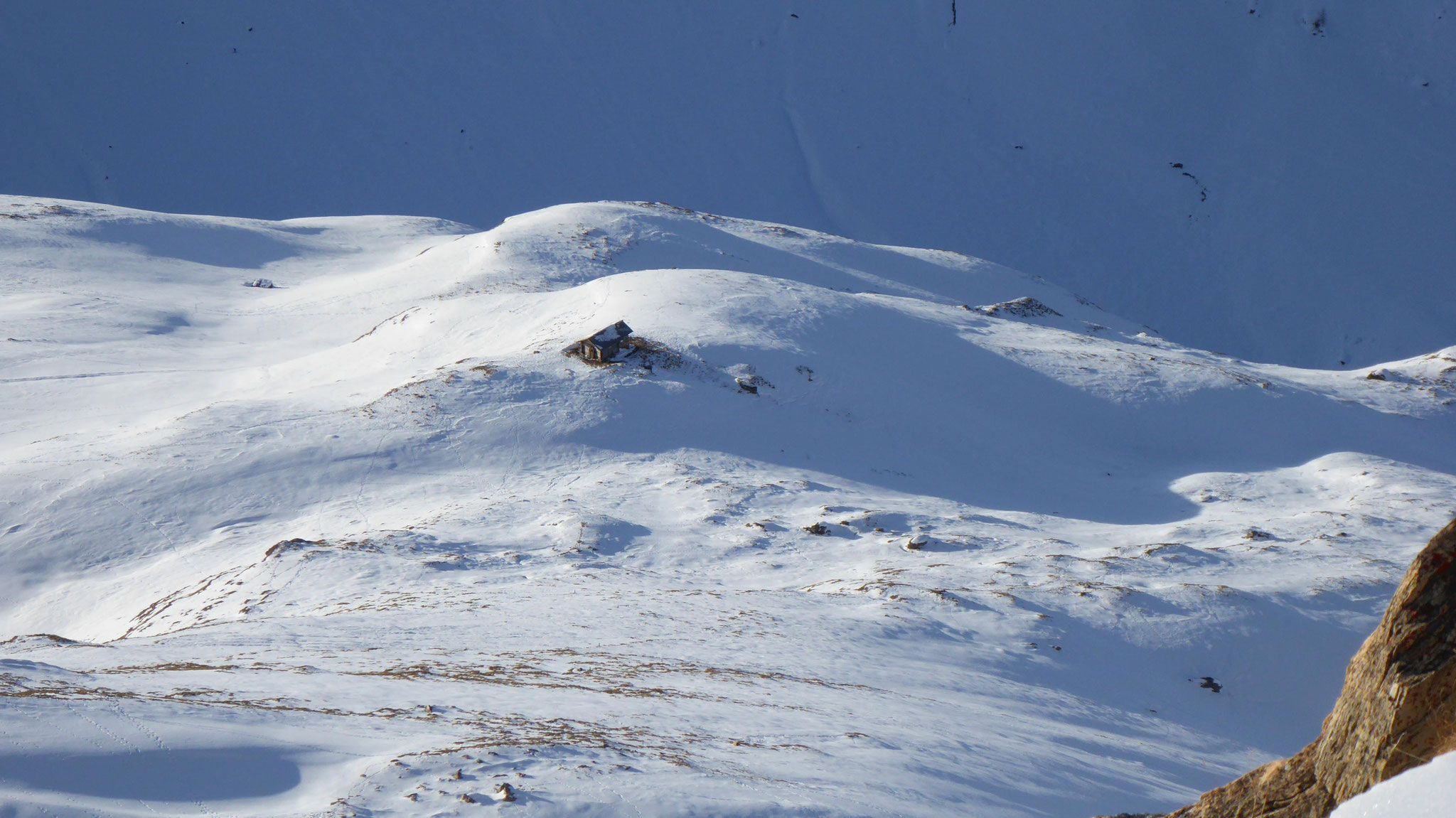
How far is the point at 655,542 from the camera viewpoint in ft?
50.1

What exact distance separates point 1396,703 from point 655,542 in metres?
12.0

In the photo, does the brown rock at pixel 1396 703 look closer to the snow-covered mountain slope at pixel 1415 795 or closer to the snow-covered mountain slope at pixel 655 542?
the snow-covered mountain slope at pixel 1415 795

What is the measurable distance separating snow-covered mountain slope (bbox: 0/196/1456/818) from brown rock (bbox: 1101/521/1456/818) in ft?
8.81

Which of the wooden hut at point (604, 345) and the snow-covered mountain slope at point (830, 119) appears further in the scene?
the snow-covered mountain slope at point (830, 119)

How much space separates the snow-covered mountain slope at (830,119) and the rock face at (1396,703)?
4949 cm

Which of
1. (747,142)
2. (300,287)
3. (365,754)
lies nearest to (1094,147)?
(747,142)

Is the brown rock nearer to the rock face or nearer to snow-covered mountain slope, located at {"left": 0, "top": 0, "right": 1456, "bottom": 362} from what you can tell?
the rock face

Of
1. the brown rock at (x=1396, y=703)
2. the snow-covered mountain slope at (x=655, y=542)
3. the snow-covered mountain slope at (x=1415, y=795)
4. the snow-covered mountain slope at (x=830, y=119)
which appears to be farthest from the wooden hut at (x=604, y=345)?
the snow-covered mountain slope at (x=830, y=119)

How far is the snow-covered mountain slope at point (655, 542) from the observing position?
6.67 metres

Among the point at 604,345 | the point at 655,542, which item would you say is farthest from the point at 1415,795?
the point at 604,345

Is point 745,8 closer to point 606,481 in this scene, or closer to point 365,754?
point 606,481

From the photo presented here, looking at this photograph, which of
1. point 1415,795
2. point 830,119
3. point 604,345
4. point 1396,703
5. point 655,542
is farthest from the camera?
point 830,119

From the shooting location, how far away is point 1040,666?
39.5ft

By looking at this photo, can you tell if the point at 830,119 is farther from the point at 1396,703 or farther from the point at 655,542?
the point at 1396,703
